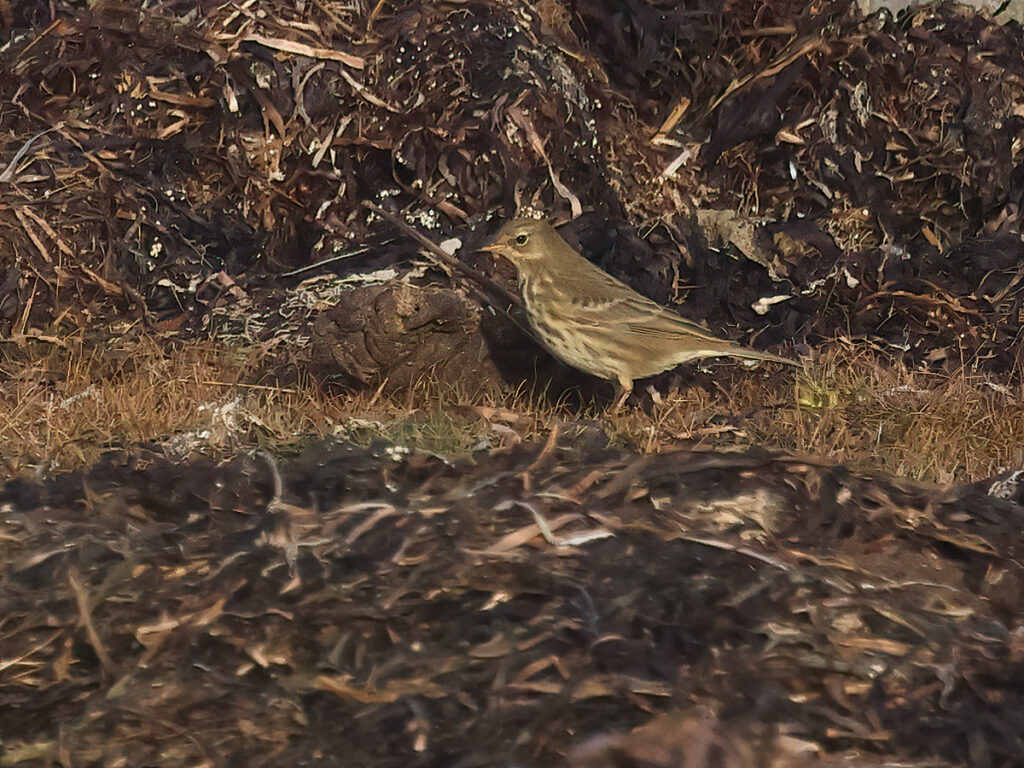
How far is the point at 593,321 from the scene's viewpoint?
5.42 meters

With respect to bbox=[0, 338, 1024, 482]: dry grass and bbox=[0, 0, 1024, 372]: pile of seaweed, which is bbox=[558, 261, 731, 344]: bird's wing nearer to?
bbox=[0, 338, 1024, 482]: dry grass

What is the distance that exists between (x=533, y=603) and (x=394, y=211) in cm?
410

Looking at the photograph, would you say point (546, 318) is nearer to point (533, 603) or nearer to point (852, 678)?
point (533, 603)

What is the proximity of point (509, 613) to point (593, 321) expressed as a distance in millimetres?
2299

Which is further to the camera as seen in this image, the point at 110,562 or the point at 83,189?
the point at 83,189

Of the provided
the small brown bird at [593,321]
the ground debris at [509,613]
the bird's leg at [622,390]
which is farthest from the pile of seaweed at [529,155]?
the ground debris at [509,613]

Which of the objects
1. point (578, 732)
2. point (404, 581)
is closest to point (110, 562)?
point (404, 581)

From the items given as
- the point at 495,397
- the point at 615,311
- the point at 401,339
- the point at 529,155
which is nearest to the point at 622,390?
the point at 615,311

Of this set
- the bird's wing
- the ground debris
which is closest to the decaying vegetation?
the ground debris

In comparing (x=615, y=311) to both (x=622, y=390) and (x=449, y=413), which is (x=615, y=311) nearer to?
(x=622, y=390)

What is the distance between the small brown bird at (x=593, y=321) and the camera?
5.42 metres

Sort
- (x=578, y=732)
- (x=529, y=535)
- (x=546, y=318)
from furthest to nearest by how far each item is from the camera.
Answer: (x=546, y=318)
(x=529, y=535)
(x=578, y=732)

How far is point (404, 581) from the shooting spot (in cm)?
343

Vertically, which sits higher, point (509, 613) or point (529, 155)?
point (529, 155)
